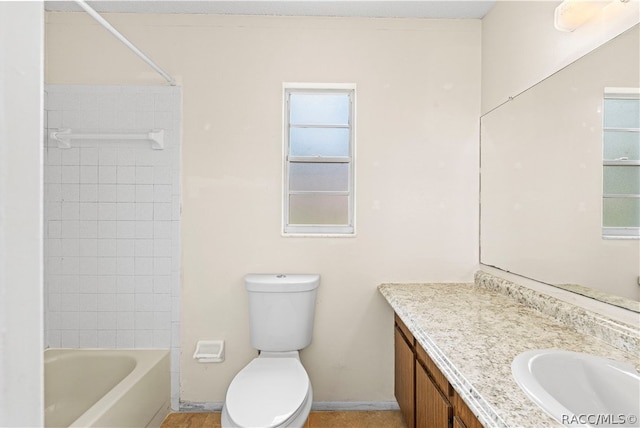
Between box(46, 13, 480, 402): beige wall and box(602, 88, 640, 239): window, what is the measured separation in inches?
37.6

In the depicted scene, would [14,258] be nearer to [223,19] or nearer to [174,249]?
[174,249]

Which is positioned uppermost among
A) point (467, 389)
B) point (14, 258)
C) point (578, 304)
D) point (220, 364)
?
point (14, 258)

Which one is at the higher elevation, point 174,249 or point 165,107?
point 165,107

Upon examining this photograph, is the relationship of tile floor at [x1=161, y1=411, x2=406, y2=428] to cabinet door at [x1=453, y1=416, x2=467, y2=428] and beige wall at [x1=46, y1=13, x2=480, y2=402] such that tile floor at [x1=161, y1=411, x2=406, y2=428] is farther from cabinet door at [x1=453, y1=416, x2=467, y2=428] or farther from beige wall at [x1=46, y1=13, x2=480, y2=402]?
cabinet door at [x1=453, y1=416, x2=467, y2=428]

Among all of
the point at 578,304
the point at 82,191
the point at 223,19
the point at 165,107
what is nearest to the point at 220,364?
the point at 82,191

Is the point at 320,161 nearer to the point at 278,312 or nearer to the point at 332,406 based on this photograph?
the point at 278,312

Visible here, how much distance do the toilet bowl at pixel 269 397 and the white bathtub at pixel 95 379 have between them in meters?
0.61

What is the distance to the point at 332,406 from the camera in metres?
2.17

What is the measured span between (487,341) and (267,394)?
925 millimetres

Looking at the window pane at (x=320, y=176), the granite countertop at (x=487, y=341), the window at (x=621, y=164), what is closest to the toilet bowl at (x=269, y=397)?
the granite countertop at (x=487, y=341)

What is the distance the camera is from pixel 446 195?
2197 mm

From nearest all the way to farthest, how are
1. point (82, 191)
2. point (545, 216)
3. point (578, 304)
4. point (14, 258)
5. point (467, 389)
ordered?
point (14, 258) < point (467, 389) < point (578, 304) < point (545, 216) < point (82, 191)

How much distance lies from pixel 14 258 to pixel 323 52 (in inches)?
85.5

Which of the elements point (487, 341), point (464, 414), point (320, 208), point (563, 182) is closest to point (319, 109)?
point (320, 208)
